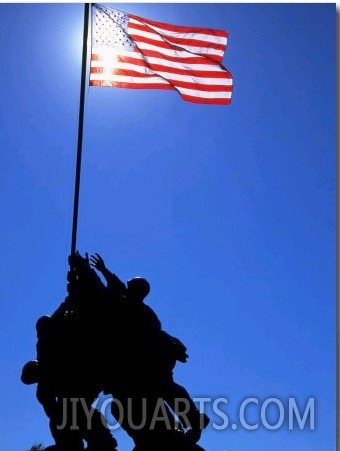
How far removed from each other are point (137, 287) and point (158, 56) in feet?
15.3

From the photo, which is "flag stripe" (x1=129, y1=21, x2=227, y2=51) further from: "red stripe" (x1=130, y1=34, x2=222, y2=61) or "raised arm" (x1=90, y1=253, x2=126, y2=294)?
"raised arm" (x1=90, y1=253, x2=126, y2=294)

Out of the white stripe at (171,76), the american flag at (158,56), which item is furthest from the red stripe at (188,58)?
the white stripe at (171,76)

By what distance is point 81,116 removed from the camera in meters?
12.7

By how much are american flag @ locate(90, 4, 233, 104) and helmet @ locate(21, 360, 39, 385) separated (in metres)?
5.07

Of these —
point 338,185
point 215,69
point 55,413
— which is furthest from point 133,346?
point 215,69

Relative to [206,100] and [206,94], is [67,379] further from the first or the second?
[206,94]

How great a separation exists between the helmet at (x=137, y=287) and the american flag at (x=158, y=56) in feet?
12.5

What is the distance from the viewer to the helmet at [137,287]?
11852 millimetres

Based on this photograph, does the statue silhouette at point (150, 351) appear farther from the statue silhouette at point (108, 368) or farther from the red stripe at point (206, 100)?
the red stripe at point (206, 100)

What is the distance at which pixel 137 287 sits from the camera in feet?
38.9

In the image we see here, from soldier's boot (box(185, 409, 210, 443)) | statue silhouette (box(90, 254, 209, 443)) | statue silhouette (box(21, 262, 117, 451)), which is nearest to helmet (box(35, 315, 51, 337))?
statue silhouette (box(21, 262, 117, 451))

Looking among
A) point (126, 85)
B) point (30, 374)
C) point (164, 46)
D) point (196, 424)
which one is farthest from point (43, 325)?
point (164, 46)

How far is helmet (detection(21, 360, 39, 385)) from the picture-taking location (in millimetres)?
11516

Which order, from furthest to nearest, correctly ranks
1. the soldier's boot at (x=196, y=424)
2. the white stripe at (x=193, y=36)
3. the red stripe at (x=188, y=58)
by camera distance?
the white stripe at (x=193, y=36), the red stripe at (x=188, y=58), the soldier's boot at (x=196, y=424)
